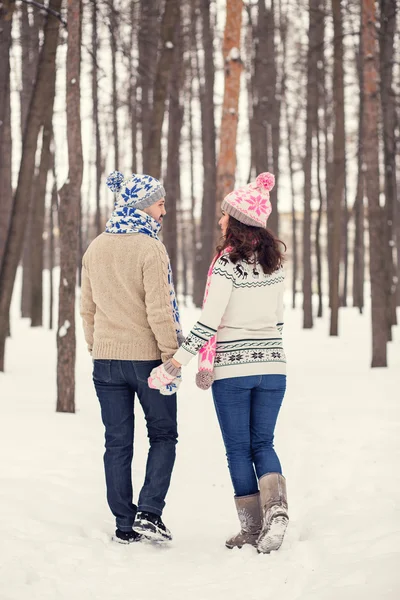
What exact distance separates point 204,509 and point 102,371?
5.14 ft

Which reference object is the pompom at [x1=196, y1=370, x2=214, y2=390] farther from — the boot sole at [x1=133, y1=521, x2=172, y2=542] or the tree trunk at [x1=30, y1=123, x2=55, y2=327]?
the tree trunk at [x1=30, y1=123, x2=55, y2=327]

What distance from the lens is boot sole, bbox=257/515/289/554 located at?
13.0ft

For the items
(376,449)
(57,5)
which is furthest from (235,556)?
(57,5)

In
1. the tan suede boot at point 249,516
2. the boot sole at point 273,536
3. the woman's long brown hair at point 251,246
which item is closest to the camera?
the boot sole at point 273,536

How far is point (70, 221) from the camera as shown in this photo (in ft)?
25.3

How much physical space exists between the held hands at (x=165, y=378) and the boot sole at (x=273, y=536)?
0.91 m

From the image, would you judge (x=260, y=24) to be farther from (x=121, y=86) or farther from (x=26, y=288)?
(x=26, y=288)

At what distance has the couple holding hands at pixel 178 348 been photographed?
13.4 feet

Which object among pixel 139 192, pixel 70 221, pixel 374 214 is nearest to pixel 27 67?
pixel 374 214

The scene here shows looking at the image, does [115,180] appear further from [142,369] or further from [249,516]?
[249,516]

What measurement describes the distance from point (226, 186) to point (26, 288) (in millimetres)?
14149

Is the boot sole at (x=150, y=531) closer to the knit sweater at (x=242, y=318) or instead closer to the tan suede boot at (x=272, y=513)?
the tan suede boot at (x=272, y=513)

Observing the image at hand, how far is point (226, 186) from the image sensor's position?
32.0 feet

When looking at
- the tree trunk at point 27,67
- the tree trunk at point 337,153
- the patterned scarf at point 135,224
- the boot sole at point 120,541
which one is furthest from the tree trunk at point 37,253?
the boot sole at point 120,541
